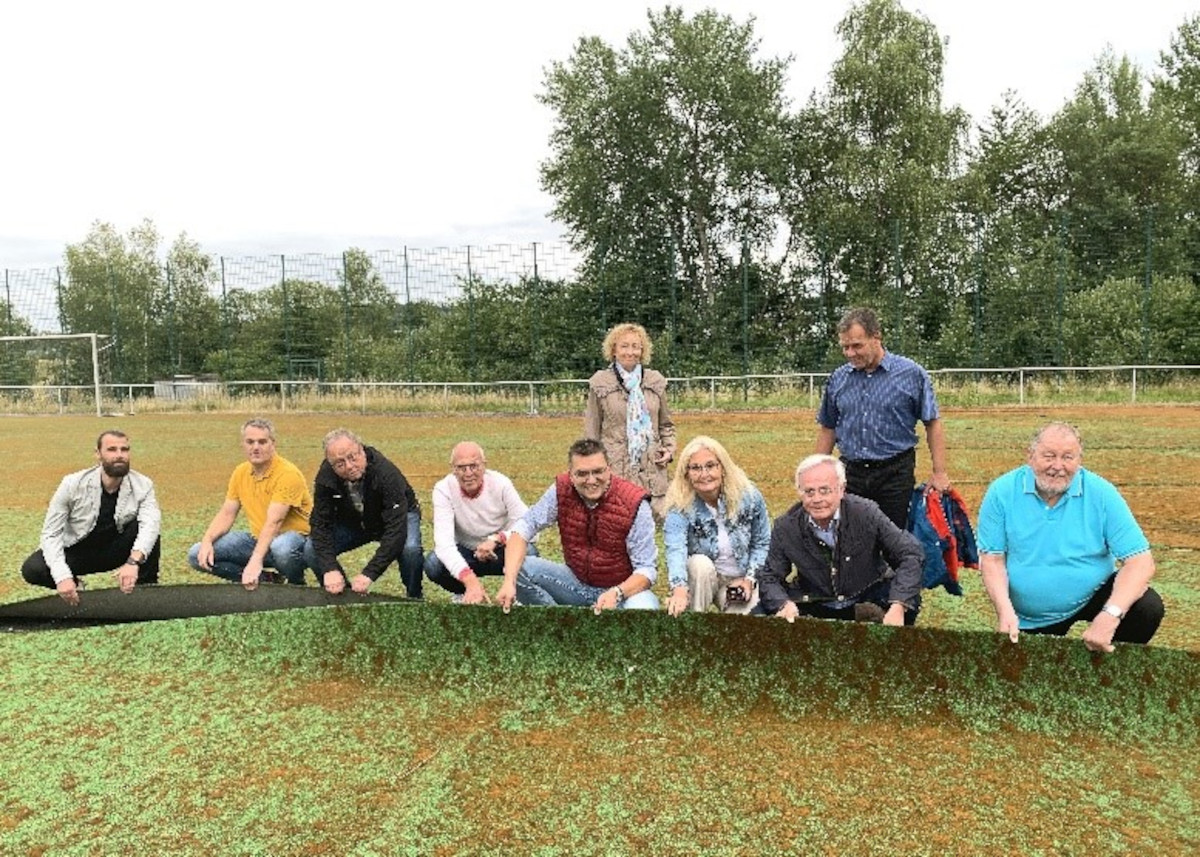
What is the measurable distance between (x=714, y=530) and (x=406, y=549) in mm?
1795

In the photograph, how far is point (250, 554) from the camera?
5.80m

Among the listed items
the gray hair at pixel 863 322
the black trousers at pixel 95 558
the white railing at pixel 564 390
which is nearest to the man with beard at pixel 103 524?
the black trousers at pixel 95 558

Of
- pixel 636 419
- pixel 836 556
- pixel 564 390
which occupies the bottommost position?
pixel 836 556

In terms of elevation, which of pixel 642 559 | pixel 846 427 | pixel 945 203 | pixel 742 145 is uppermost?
pixel 742 145

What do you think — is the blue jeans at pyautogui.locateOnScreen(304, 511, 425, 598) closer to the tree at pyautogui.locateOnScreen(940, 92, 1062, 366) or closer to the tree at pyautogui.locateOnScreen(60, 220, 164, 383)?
the tree at pyautogui.locateOnScreen(940, 92, 1062, 366)

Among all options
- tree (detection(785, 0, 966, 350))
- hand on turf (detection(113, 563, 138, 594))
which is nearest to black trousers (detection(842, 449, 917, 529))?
hand on turf (detection(113, 563, 138, 594))

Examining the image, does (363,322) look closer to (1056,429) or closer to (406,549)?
(406,549)

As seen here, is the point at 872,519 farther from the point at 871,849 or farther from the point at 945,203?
the point at 945,203

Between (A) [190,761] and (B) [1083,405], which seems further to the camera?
(B) [1083,405]

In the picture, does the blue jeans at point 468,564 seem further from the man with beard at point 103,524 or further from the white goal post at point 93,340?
the white goal post at point 93,340

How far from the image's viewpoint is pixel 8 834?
2.97 metres

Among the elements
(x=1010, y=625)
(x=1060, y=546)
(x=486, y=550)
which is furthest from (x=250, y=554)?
Result: (x=1060, y=546)

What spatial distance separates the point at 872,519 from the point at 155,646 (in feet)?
10.7

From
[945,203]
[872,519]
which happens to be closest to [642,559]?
[872,519]
